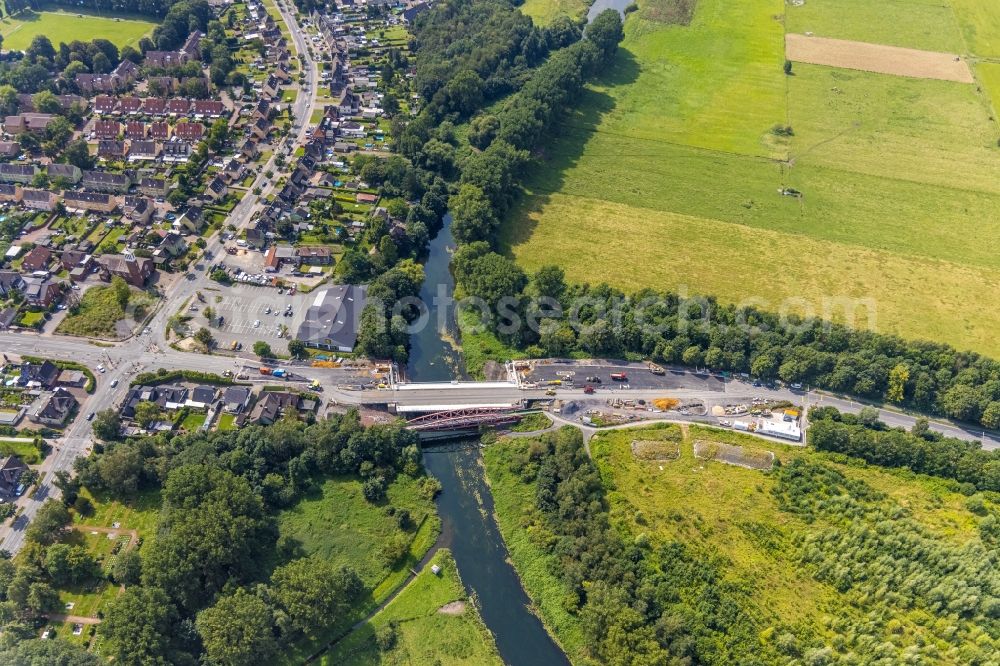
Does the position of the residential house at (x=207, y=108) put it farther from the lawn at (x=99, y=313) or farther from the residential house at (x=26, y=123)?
the lawn at (x=99, y=313)

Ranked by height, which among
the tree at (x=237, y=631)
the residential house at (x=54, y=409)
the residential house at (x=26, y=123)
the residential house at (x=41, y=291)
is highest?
the residential house at (x=26, y=123)

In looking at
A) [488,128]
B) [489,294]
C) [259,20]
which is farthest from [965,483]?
[259,20]

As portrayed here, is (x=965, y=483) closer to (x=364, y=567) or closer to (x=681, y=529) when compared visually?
(x=681, y=529)

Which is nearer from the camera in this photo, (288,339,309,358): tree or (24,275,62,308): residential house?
(288,339,309,358): tree

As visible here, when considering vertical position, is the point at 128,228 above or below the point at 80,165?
below

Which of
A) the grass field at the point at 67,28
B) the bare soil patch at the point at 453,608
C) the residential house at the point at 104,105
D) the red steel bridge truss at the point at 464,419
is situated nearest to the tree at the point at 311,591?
the bare soil patch at the point at 453,608

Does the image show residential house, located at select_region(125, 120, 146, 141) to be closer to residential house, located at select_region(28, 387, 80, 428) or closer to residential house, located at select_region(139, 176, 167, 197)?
residential house, located at select_region(139, 176, 167, 197)

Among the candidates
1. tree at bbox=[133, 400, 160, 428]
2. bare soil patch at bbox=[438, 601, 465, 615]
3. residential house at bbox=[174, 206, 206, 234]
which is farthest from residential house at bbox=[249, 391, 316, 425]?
residential house at bbox=[174, 206, 206, 234]
